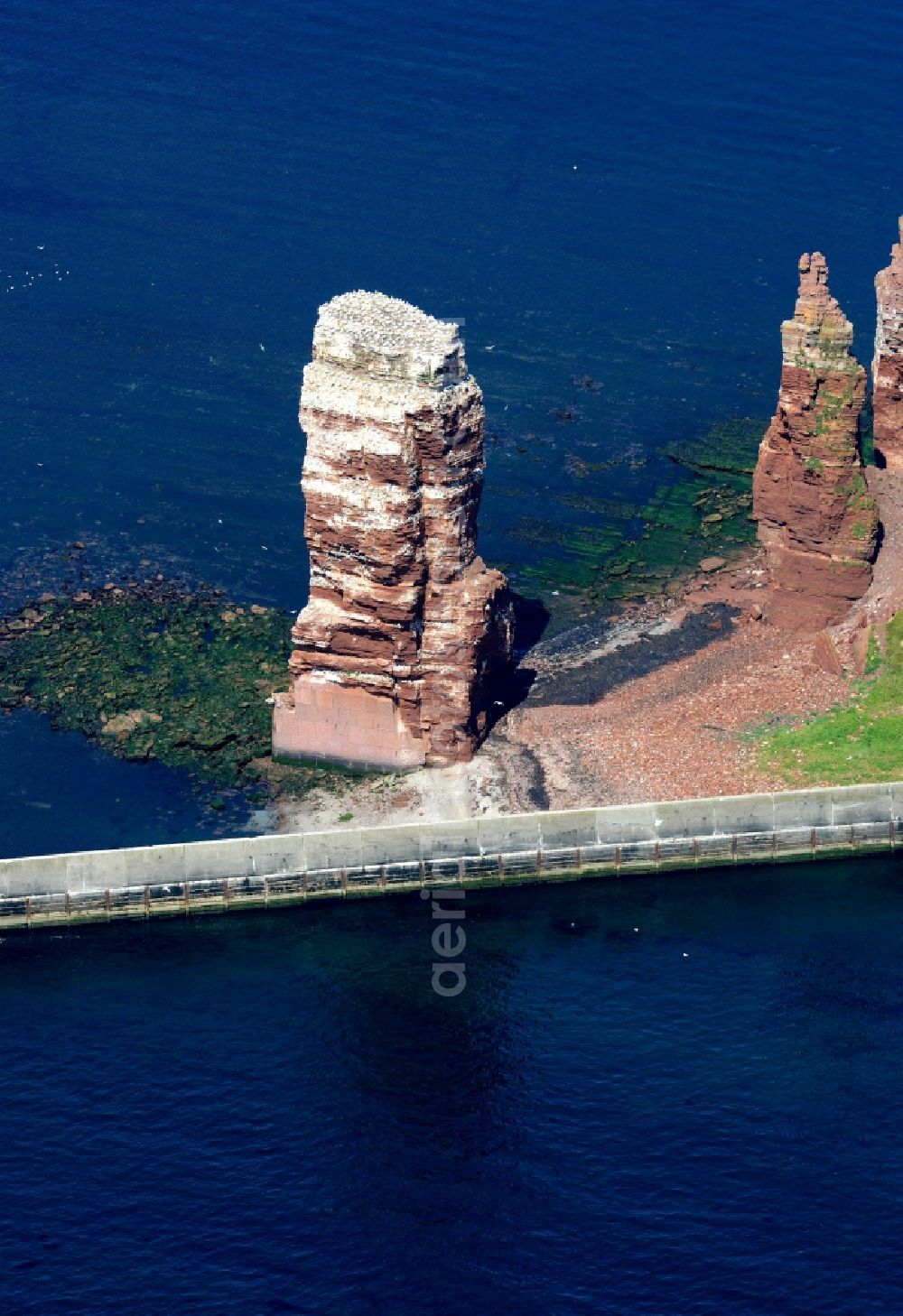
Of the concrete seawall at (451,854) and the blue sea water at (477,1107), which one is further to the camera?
the concrete seawall at (451,854)

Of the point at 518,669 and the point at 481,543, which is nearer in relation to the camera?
the point at 518,669

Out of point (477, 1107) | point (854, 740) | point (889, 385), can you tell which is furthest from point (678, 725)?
point (477, 1107)

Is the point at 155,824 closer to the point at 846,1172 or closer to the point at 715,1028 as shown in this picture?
the point at 715,1028

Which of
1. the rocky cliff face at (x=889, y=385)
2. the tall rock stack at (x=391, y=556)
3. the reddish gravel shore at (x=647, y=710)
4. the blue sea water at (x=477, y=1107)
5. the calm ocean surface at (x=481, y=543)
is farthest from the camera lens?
the rocky cliff face at (x=889, y=385)

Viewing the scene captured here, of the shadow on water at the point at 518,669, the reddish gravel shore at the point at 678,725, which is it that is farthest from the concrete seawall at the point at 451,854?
the shadow on water at the point at 518,669

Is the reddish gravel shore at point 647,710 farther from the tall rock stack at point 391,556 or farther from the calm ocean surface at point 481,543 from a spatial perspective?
the calm ocean surface at point 481,543

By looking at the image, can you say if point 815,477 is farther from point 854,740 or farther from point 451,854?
point 451,854

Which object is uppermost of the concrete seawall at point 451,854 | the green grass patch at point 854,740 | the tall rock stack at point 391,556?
the tall rock stack at point 391,556
